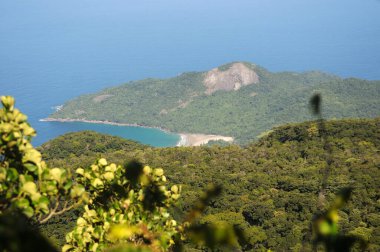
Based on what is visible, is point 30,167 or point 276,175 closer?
point 30,167

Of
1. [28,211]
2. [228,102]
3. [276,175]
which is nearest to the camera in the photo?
[28,211]

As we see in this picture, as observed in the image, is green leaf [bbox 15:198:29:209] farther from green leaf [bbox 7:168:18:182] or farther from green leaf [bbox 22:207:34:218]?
green leaf [bbox 7:168:18:182]

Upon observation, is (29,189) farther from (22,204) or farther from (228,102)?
(228,102)

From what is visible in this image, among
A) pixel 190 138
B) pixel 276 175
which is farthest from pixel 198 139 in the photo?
pixel 276 175

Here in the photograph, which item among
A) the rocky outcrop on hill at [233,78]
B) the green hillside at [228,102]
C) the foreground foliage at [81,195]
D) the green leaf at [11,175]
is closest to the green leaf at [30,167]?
the foreground foliage at [81,195]

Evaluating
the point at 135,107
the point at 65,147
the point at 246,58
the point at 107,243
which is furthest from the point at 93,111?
the point at 107,243

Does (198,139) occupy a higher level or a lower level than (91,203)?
lower

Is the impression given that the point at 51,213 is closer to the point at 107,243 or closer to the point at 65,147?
the point at 107,243
